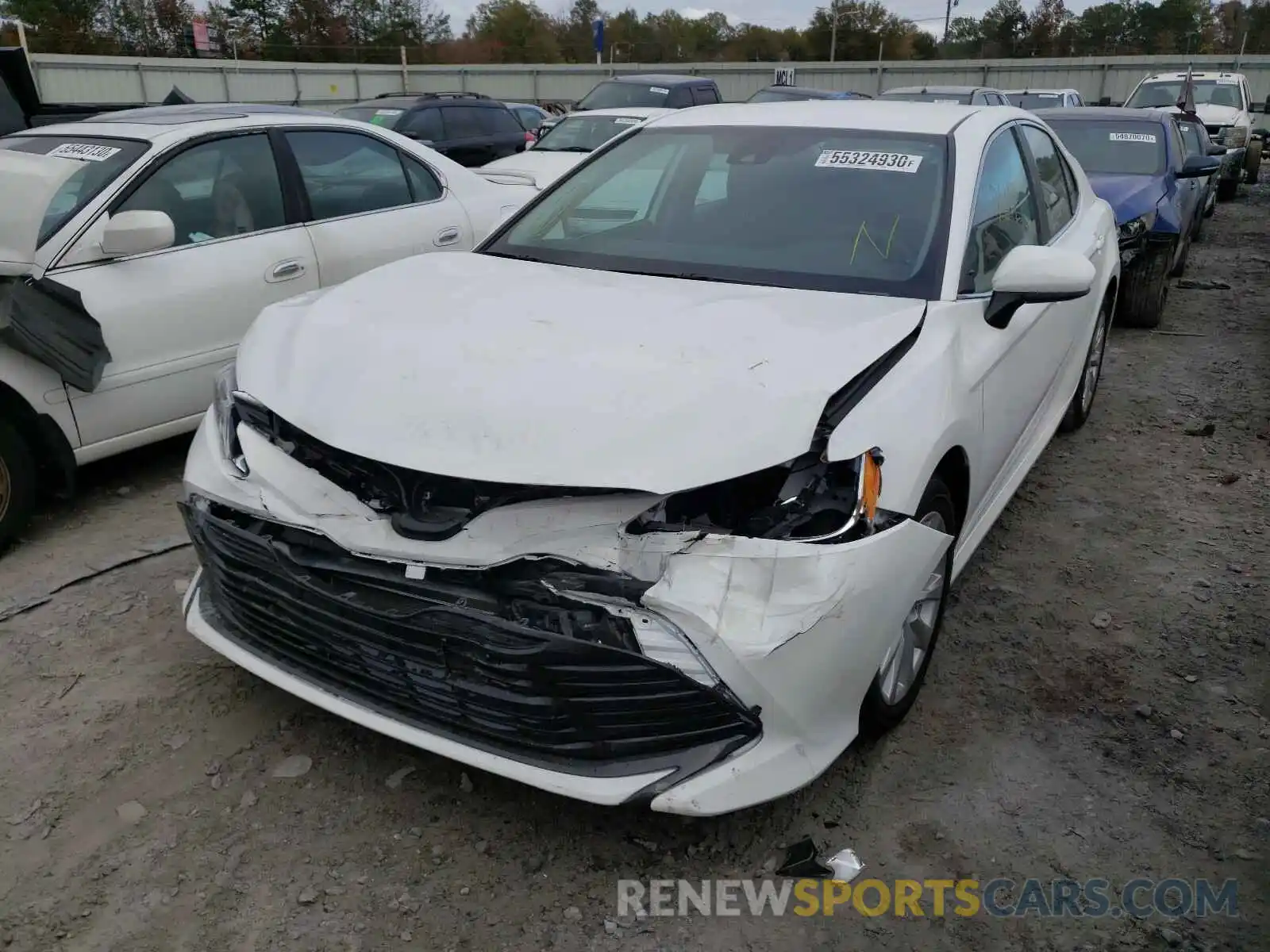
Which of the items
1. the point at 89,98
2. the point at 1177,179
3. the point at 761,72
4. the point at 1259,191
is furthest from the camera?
the point at 761,72

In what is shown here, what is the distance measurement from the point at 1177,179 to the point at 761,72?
107 ft

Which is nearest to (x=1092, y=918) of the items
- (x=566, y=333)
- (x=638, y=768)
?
(x=638, y=768)

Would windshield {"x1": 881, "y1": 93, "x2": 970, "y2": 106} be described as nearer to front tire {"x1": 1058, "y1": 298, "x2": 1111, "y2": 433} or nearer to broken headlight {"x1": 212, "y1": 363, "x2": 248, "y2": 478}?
front tire {"x1": 1058, "y1": 298, "x2": 1111, "y2": 433}

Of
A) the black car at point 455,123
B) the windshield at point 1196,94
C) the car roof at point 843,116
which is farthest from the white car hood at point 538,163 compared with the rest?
the windshield at point 1196,94

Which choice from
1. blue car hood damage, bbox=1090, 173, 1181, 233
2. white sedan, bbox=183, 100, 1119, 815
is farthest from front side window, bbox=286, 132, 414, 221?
blue car hood damage, bbox=1090, 173, 1181, 233

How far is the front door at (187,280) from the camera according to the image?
3979 mm

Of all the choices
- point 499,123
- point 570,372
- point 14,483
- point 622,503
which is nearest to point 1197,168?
point 570,372

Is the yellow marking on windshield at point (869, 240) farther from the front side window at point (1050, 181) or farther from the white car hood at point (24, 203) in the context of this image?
the white car hood at point (24, 203)

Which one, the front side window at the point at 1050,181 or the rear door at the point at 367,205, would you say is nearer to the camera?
the front side window at the point at 1050,181

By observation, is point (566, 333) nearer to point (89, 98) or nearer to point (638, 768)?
point (638, 768)

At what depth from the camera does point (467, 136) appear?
12.9 metres

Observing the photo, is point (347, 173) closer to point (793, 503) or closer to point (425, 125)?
point (793, 503)

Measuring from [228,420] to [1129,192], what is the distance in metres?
6.97

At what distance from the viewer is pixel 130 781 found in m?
2.63
